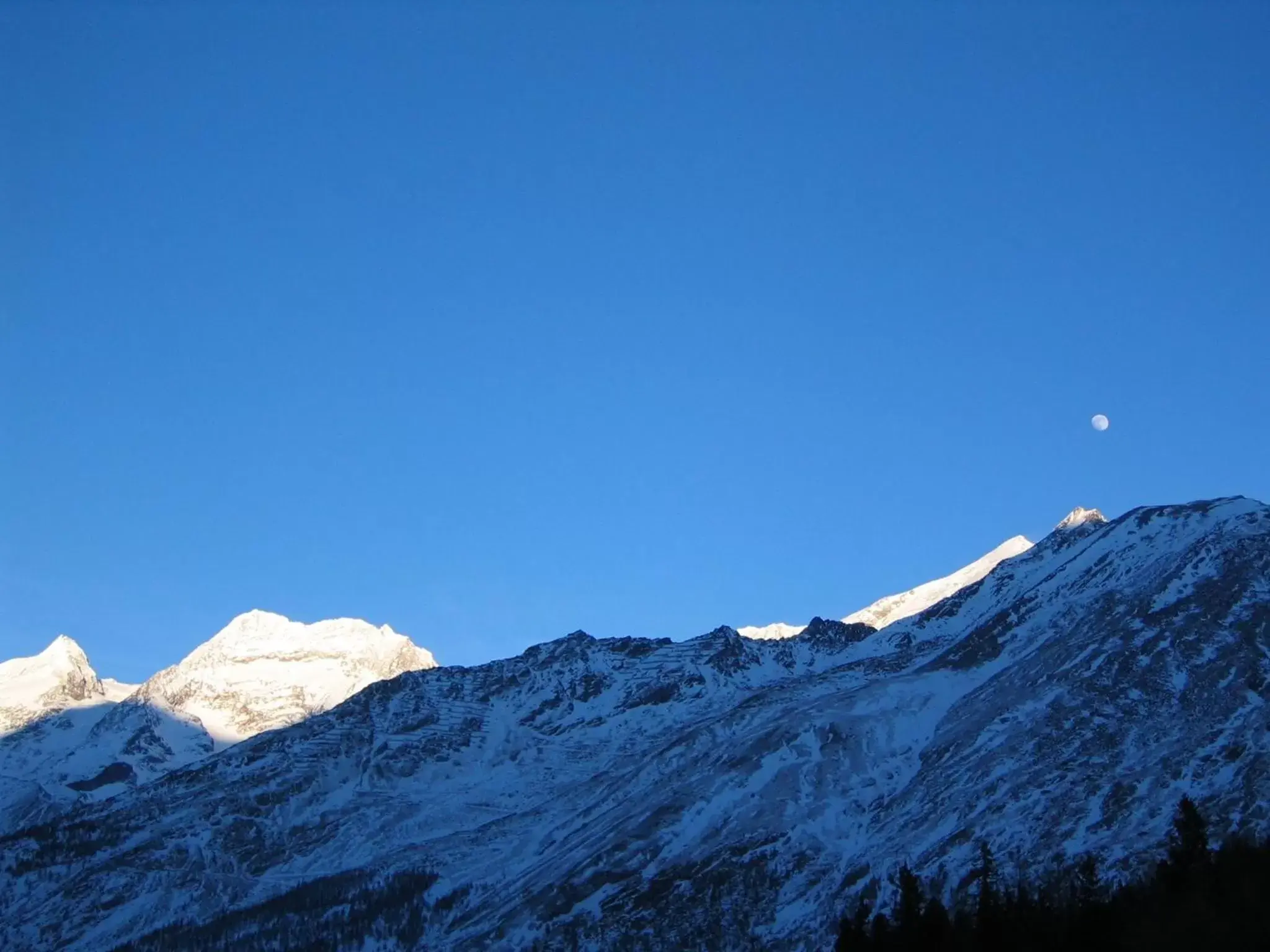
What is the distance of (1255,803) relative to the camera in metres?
197

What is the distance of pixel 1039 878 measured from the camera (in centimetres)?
19562

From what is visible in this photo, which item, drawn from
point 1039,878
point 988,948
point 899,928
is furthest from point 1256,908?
point 1039,878

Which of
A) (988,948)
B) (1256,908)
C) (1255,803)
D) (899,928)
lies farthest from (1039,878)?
(1256,908)

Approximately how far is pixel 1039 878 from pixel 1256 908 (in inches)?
3531

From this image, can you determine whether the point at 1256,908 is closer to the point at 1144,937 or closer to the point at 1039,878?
the point at 1144,937

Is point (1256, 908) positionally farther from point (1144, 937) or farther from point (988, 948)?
point (988, 948)

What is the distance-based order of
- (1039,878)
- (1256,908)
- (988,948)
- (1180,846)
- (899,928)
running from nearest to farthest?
1. (1256,908)
2. (988,948)
3. (899,928)
4. (1180,846)
5. (1039,878)

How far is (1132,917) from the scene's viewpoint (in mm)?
123562

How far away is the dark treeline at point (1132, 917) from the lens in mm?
108875

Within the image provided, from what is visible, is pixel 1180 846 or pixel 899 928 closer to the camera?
pixel 899 928

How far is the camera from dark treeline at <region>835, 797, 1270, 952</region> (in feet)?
357

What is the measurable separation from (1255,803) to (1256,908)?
96.5 meters

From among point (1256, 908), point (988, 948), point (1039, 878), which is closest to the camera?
point (1256, 908)

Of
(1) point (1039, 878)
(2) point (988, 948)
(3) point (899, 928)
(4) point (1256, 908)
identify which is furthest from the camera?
(1) point (1039, 878)
